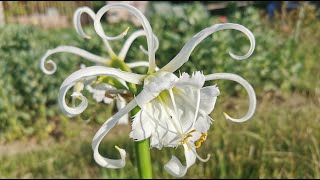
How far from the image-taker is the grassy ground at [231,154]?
8.13 ft

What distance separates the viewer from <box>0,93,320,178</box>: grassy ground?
2477 mm

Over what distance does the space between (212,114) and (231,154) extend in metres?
0.61

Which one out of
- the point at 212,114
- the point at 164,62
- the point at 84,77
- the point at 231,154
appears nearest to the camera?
the point at 84,77

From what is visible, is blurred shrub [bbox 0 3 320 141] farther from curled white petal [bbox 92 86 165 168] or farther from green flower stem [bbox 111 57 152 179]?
curled white petal [bbox 92 86 165 168]

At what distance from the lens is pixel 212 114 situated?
3139 millimetres

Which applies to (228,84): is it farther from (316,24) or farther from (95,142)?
(95,142)

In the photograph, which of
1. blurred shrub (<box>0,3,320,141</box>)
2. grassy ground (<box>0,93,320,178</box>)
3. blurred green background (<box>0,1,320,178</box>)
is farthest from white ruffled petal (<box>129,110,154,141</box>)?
blurred shrub (<box>0,3,320,141</box>)

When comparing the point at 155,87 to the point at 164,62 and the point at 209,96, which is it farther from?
the point at 164,62

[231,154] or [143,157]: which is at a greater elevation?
[143,157]

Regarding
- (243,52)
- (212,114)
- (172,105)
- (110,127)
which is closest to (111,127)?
(110,127)

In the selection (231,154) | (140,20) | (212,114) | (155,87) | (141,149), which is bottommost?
(231,154)

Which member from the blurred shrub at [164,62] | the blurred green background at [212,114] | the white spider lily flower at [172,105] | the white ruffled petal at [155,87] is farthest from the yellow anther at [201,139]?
the blurred shrub at [164,62]

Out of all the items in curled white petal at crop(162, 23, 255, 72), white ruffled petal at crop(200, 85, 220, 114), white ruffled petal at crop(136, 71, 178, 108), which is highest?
curled white petal at crop(162, 23, 255, 72)

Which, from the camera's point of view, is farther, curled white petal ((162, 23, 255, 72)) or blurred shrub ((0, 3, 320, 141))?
blurred shrub ((0, 3, 320, 141))
